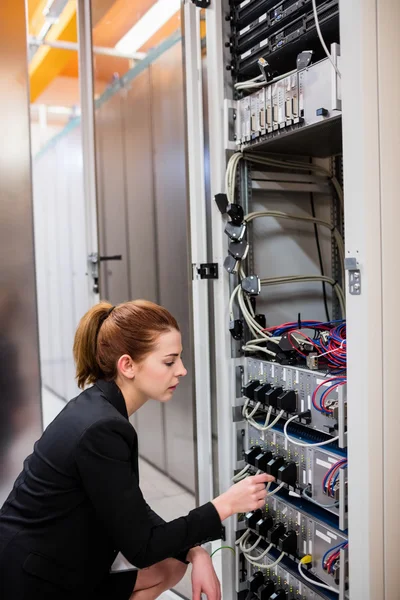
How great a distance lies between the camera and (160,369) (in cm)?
134

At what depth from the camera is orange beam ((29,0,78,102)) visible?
3510 mm

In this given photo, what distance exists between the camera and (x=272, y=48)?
1617 mm

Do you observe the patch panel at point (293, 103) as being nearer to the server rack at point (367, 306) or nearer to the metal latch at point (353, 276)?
the server rack at point (367, 306)

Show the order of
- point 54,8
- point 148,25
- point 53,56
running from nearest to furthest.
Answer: point 148,25
point 54,8
point 53,56

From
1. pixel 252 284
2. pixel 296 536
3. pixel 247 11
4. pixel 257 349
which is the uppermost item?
pixel 247 11

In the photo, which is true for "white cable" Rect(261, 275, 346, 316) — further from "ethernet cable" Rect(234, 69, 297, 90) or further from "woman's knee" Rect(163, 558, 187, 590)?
"woman's knee" Rect(163, 558, 187, 590)

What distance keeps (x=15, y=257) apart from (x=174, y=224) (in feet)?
2.89

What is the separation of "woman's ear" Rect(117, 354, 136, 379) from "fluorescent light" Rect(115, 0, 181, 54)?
6.58 ft

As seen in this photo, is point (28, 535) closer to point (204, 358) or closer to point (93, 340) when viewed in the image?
point (93, 340)

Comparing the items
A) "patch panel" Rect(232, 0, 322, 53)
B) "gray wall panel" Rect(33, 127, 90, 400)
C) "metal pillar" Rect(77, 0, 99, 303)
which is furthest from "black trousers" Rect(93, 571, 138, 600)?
"gray wall panel" Rect(33, 127, 90, 400)

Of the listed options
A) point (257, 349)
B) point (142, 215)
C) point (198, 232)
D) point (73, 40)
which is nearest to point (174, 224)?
point (142, 215)

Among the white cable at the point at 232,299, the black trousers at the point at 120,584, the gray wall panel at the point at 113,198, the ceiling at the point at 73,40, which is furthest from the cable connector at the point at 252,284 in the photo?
the gray wall panel at the point at 113,198

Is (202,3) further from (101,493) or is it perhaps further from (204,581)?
(204,581)

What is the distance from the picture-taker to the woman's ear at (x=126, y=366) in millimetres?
1327
